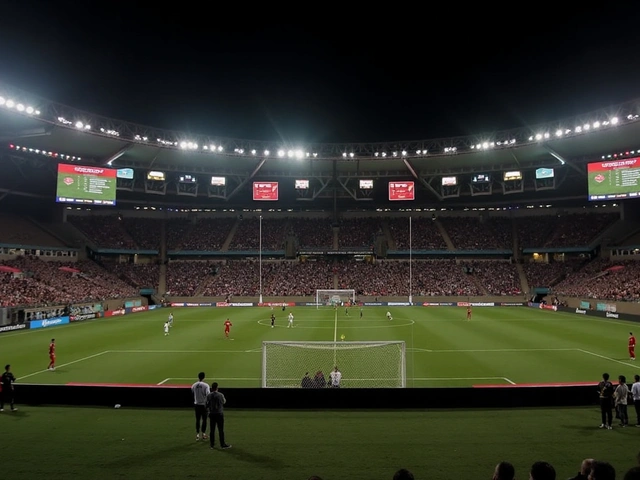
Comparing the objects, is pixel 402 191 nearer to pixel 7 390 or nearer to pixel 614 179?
pixel 614 179


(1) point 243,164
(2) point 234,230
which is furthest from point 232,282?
(1) point 243,164

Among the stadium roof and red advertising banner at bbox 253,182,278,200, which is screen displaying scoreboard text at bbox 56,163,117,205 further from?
red advertising banner at bbox 253,182,278,200

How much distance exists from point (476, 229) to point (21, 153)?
6547cm

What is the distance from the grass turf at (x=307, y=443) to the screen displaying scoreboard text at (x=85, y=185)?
3841 centimetres

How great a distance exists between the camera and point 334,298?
6106 centimetres

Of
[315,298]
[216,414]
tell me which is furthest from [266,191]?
[216,414]

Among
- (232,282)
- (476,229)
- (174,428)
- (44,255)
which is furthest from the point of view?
(476,229)

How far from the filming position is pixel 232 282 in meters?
66.3

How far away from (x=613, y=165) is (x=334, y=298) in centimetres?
3650

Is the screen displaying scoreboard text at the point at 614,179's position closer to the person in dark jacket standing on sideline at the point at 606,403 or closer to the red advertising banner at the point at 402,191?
the red advertising banner at the point at 402,191

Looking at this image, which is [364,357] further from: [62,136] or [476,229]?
[476,229]

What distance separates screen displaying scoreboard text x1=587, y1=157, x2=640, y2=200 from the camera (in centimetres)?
4278

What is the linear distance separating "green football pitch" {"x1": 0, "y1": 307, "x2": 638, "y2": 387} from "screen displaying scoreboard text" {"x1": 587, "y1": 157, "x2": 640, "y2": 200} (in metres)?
13.2

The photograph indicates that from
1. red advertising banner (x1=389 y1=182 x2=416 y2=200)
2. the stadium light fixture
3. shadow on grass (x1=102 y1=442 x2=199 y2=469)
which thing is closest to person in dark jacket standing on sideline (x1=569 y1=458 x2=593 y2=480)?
shadow on grass (x1=102 y1=442 x2=199 y2=469)
